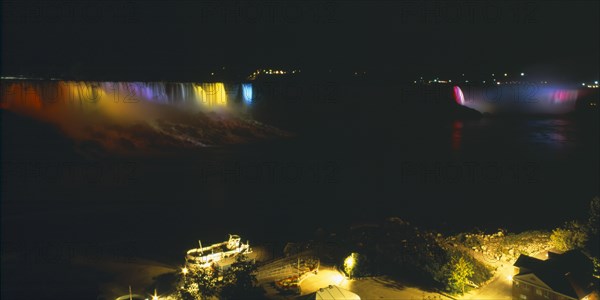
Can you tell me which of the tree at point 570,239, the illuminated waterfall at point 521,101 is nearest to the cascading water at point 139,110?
the tree at point 570,239

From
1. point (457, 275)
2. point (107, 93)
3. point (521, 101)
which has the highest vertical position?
point (107, 93)

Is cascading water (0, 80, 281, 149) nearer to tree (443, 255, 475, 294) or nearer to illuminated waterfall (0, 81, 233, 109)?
illuminated waterfall (0, 81, 233, 109)

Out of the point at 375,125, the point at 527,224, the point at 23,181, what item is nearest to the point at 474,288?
the point at 527,224

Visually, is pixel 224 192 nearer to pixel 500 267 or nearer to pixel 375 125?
pixel 500 267

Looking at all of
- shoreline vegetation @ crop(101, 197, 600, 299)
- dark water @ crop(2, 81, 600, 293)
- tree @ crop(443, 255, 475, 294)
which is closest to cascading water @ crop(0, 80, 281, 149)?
dark water @ crop(2, 81, 600, 293)

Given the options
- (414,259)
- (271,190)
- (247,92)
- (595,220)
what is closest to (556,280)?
(414,259)

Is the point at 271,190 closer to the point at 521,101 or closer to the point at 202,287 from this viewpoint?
the point at 202,287

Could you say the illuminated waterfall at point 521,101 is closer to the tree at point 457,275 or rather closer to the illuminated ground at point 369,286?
the tree at point 457,275
